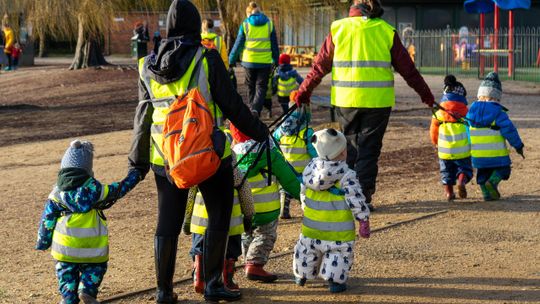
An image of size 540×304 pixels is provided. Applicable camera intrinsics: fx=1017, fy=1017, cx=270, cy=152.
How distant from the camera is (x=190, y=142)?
5.68 m

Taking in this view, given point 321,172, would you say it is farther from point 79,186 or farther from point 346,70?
point 346,70

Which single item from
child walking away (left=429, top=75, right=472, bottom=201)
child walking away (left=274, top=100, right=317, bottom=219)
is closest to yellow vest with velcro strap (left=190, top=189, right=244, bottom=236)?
child walking away (left=274, top=100, right=317, bottom=219)

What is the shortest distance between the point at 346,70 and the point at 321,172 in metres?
2.35

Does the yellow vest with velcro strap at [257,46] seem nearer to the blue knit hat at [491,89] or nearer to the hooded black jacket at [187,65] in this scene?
the blue knit hat at [491,89]

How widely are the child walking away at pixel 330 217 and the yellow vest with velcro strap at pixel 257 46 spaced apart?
9192 millimetres

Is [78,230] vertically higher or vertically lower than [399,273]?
higher

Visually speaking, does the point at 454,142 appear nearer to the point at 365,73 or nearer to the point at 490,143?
the point at 490,143

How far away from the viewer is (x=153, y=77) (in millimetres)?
5992

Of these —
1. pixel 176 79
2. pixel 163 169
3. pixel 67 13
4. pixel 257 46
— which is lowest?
pixel 163 169

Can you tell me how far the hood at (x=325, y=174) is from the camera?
652 cm

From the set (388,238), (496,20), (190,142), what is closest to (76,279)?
(190,142)

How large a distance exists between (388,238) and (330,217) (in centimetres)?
166

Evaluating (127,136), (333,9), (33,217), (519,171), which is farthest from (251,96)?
(333,9)

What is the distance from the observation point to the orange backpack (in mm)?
5682
